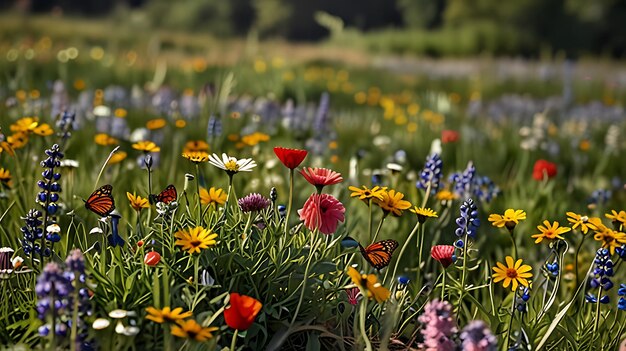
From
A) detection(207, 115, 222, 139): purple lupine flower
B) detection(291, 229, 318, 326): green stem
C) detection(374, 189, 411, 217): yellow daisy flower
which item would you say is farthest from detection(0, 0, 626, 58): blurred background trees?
detection(291, 229, 318, 326): green stem

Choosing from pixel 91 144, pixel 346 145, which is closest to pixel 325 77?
pixel 346 145

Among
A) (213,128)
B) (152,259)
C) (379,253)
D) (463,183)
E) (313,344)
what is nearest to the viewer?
(152,259)

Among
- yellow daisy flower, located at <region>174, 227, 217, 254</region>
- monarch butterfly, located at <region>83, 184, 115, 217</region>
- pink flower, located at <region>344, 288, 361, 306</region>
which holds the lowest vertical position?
pink flower, located at <region>344, 288, 361, 306</region>

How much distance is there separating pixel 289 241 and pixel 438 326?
22.1 inches

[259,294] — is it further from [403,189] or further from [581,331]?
[403,189]

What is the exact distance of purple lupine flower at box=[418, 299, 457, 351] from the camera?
139 centimetres

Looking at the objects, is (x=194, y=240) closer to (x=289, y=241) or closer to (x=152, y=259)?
(x=152, y=259)

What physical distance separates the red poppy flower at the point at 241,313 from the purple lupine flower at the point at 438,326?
36 cm

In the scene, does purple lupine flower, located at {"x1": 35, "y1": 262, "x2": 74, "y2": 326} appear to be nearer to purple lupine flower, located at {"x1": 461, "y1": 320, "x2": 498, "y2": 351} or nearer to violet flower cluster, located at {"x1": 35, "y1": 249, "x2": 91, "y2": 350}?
violet flower cluster, located at {"x1": 35, "y1": 249, "x2": 91, "y2": 350}

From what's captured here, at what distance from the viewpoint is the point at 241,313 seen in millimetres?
1341

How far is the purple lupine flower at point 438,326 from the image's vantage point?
1.39m

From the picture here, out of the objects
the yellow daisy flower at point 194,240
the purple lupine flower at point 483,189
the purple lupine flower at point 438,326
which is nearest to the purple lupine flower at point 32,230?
the yellow daisy flower at point 194,240

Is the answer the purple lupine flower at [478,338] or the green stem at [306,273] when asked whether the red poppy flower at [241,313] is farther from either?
the purple lupine flower at [478,338]

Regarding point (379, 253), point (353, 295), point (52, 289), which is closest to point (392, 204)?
point (379, 253)
